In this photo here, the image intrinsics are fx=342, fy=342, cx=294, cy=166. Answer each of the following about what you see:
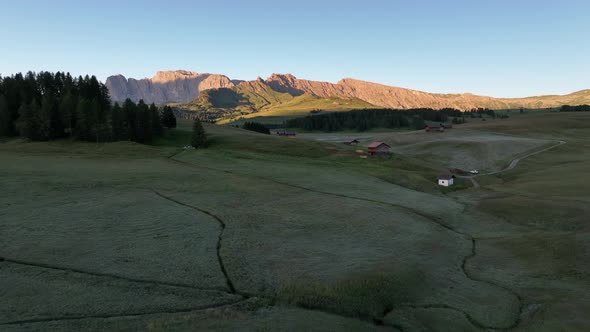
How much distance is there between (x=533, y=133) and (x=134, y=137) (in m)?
171

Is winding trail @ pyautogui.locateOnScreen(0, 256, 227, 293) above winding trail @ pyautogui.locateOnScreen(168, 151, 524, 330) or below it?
above

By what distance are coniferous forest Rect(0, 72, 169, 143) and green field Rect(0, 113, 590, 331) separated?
2871cm

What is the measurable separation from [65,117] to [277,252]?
89219 millimetres

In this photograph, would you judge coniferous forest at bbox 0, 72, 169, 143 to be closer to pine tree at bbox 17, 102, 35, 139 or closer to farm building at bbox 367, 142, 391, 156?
pine tree at bbox 17, 102, 35, 139

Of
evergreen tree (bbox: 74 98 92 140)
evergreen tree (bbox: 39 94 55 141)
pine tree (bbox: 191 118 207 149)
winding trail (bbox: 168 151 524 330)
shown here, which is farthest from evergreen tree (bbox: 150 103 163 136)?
winding trail (bbox: 168 151 524 330)

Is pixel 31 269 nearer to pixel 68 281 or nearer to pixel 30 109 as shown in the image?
pixel 68 281

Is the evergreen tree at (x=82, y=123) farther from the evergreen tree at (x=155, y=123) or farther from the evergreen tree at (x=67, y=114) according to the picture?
the evergreen tree at (x=155, y=123)

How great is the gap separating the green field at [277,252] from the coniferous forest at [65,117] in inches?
1130

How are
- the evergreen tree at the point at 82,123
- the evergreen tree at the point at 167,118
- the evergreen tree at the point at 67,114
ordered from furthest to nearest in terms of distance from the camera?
1. the evergreen tree at the point at 167,118
2. the evergreen tree at the point at 67,114
3. the evergreen tree at the point at 82,123

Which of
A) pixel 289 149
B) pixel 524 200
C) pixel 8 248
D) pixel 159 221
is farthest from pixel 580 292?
pixel 289 149

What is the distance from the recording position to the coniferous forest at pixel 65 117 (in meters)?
89.9

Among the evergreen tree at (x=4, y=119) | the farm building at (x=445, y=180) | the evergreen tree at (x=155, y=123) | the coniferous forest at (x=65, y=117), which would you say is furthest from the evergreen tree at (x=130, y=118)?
the farm building at (x=445, y=180)

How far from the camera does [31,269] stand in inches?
931

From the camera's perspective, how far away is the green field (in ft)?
65.7
